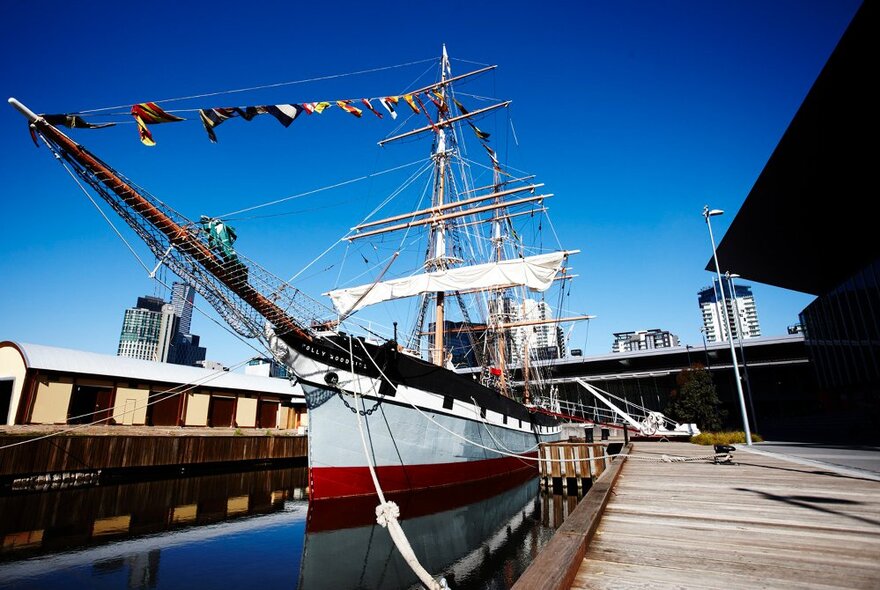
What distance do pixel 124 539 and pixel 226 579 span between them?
12.5 feet

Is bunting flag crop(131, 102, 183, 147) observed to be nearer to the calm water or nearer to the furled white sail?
the calm water

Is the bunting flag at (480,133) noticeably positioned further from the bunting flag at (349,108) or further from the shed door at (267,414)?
the shed door at (267,414)

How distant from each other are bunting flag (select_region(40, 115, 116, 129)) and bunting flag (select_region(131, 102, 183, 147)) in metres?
0.55

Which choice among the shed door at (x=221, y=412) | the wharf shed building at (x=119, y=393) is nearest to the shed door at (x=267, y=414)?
the wharf shed building at (x=119, y=393)

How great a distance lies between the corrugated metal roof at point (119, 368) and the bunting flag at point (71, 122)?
9106 millimetres

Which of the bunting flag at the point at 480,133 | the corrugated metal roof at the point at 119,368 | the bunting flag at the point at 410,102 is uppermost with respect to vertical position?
the bunting flag at the point at 480,133

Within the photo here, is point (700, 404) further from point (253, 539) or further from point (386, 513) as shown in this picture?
point (386, 513)

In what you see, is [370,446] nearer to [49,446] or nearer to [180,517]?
[180,517]

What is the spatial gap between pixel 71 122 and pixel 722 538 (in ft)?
34.5

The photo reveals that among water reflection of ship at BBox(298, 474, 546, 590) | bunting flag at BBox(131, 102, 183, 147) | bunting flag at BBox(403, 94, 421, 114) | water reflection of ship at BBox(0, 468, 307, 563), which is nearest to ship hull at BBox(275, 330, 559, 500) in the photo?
water reflection of ship at BBox(298, 474, 546, 590)

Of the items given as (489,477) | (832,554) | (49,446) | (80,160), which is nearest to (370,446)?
(489,477)

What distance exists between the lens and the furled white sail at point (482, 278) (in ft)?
55.9

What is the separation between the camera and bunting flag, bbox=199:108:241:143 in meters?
8.41

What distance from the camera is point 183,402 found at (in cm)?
2147
